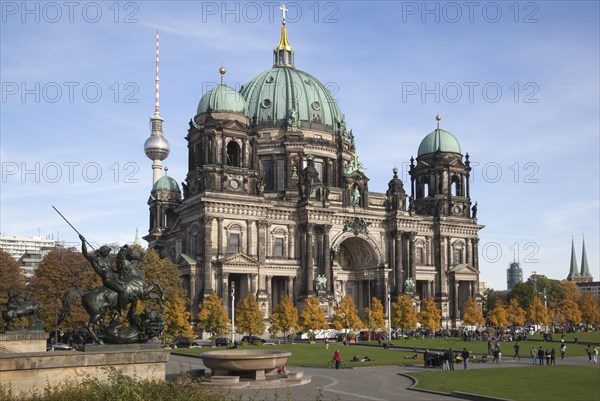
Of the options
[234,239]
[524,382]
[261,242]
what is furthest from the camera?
[261,242]

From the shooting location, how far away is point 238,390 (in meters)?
35.5

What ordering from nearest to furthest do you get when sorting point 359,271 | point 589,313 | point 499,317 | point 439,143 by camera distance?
point 359,271
point 499,317
point 439,143
point 589,313

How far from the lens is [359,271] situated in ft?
355

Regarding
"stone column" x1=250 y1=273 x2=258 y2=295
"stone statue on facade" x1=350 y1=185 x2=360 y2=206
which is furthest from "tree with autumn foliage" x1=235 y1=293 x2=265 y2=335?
"stone statue on facade" x1=350 y1=185 x2=360 y2=206

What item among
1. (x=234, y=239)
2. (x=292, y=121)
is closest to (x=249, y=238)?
(x=234, y=239)

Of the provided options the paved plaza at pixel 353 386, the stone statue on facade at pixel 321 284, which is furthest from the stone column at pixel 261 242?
the paved plaza at pixel 353 386

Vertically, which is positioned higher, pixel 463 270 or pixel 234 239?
pixel 234 239

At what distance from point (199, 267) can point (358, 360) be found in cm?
3816

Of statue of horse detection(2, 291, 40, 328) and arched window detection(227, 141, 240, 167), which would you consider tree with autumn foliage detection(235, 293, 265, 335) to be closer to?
arched window detection(227, 141, 240, 167)

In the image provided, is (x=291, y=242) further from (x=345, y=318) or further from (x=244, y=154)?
(x=244, y=154)

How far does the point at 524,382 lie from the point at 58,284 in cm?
6186

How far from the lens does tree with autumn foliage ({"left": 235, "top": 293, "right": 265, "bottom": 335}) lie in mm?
83125

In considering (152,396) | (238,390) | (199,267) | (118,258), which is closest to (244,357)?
(238,390)

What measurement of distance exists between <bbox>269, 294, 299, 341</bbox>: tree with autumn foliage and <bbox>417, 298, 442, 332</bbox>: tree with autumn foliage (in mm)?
20887
